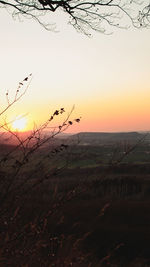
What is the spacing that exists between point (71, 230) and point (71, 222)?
120 cm

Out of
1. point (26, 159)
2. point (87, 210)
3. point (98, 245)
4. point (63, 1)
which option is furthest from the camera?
point (87, 210)

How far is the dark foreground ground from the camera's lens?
112 inches

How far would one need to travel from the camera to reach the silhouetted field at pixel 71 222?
9.07ft

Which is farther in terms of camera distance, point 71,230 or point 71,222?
point 71,222

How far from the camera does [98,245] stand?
10039 mm

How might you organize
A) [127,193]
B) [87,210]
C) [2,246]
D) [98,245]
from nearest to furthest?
[2,246] → [98,245] → [87,210] → [127,193]

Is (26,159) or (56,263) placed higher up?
(26,159)

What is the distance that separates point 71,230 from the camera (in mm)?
11148

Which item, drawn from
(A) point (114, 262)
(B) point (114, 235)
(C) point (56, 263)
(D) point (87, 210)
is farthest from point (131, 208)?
(C) point (56, 263)

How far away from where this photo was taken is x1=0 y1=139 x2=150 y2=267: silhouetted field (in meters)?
2.77

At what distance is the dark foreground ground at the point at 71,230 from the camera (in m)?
2.84

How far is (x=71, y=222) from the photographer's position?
12.3 metres

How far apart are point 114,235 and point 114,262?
241cm

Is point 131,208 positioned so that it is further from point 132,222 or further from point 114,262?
point 114,262
